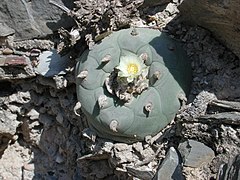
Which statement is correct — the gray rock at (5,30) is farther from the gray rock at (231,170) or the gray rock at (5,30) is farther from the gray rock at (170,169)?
the gray rock at (231,170)

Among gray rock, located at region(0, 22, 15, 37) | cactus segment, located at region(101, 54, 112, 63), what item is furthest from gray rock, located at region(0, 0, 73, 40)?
cactus segment, located at region(101, 54, 112, 63)

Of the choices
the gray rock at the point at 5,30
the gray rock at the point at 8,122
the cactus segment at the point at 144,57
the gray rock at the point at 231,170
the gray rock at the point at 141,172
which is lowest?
the gray rock at the point at 8,122

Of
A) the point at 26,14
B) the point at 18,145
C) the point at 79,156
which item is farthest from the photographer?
the point at 18,145

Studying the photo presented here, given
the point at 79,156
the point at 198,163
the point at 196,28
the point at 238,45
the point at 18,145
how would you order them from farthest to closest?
the point at 18,145 → the point at 79,156 → the point at 196,28 → the point at 238,45 → the point at 198,163

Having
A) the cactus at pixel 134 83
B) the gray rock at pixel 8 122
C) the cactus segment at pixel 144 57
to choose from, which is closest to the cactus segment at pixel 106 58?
the cactus at pixel 134 83

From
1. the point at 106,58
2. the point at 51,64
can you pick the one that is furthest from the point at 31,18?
the point at 106,58

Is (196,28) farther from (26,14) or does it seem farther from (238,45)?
(26,14)

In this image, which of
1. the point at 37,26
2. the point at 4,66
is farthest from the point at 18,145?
the point at 37,26
